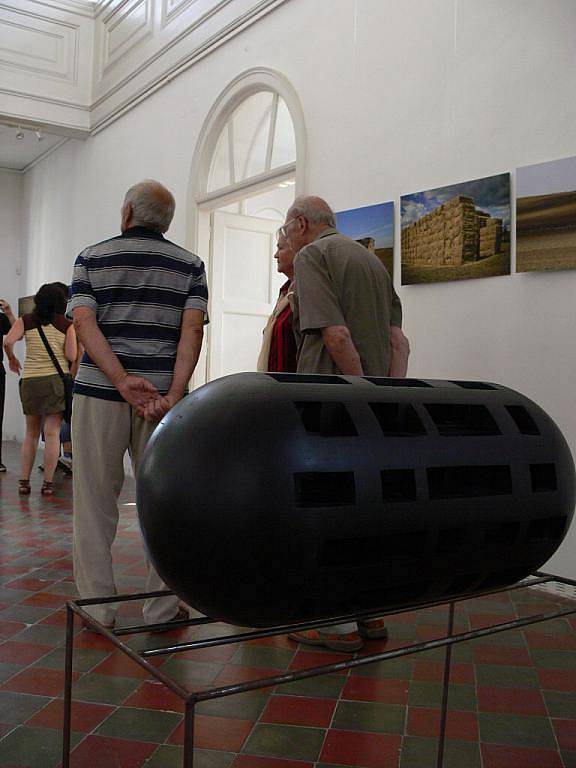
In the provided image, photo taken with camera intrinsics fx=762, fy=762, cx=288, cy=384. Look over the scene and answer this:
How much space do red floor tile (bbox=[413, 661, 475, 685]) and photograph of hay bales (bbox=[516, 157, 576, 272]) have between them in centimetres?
176

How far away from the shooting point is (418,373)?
3984 millimetres

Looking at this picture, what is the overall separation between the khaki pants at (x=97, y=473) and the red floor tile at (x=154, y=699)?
464 mm

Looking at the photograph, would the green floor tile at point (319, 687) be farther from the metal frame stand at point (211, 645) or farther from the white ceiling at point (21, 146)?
the white ceiling at point (21, 146)

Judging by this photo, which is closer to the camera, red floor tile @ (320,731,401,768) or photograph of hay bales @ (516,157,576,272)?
red floor tile @ (320,731,401,768)

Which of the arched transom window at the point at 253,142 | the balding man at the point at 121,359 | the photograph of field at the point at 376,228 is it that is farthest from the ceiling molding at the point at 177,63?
the balding man at the point at 121,359

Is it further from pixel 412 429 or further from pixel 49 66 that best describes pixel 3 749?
pixel 49 66

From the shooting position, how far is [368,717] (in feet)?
6.36

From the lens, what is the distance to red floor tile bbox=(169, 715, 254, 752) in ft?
5.83

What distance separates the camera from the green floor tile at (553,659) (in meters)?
2.40

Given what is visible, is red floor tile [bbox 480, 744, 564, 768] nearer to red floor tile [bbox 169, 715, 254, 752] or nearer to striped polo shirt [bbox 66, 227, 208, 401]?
red floor tile [bbox 169, 715, 254, 752]

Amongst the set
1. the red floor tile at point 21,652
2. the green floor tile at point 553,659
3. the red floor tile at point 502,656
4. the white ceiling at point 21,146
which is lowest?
the green floor tile at point 553,659

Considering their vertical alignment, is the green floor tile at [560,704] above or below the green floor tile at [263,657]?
below

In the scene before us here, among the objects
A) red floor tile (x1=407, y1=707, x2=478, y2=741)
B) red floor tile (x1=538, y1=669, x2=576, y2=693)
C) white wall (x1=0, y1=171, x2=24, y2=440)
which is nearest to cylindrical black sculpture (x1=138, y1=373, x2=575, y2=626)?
red floor tile (x1=407, y1=707, x2=478, y2=741)

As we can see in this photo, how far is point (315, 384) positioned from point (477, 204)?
2.87m
